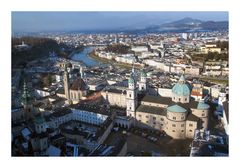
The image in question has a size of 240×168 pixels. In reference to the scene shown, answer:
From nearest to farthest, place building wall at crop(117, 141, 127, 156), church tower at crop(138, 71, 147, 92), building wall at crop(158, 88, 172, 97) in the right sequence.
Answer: building wall at crop(117, 141, 127, 156), church tower at crop(138, 71, 147, 92), building wall at crop(158, 88, 172, 97)

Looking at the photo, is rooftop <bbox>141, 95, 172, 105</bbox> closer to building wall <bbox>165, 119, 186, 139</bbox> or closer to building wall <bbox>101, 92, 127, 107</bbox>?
building wall <bbox>165, 119, 186, 139</bbox>

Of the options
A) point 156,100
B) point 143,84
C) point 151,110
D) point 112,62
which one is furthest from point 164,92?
point 112,62

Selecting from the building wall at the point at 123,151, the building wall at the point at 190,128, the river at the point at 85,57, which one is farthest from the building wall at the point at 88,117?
the river at the point at 85,57

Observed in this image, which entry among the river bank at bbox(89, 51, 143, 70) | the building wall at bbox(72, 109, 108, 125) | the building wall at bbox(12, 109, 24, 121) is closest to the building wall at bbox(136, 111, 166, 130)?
the building wall at bbox(72, 109, 108, 125)

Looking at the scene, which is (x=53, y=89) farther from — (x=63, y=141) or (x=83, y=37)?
(x=83, y=37)

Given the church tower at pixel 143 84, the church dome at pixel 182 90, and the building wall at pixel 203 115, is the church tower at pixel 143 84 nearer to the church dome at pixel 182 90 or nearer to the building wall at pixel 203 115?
the church dome at pixel 182 90

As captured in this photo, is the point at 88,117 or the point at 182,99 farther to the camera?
the point at 88,117

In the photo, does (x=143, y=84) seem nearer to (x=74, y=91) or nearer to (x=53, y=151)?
(x=74, y=91)

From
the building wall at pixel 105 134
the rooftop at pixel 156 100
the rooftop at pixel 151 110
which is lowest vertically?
the building wall at pixel 105 134

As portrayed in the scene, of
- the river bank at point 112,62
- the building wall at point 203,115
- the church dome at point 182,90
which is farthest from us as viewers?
the river bank at point 112,62
